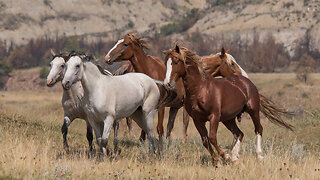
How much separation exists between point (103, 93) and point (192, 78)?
1.66 meters

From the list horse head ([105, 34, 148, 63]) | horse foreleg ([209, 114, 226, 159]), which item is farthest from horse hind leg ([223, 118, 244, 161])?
horse head ([105, 34, 148, 63])

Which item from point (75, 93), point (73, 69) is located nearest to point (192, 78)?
point (73, 69)

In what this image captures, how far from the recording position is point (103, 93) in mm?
8062

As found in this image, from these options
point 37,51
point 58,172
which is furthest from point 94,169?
point 37,51

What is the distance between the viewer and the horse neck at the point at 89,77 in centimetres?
802

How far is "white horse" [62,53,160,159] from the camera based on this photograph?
25.8 ft

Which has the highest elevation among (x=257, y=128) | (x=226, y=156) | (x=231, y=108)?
(x=231, y=108)

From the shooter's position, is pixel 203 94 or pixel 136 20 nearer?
pixel 203 94

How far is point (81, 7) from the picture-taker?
180125 millimetres

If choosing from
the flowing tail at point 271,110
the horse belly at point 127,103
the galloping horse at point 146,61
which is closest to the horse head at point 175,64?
the horse belly at point 127,103

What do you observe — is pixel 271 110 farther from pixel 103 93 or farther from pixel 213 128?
pixel 103 93

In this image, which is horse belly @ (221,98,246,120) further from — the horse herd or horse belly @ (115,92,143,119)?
horse belly @ (115,92,143,119)

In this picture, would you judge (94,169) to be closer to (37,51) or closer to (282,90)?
(282,90)

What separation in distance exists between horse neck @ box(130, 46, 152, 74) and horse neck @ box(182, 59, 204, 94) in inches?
116
